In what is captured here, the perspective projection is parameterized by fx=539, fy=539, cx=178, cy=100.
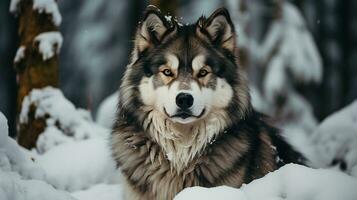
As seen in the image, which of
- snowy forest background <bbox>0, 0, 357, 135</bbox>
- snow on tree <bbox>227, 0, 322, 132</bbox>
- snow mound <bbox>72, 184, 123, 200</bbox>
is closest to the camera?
snow mound <bbox>72, 184, 123, 200</bbox>

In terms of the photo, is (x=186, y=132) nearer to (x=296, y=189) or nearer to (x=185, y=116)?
(x=185, y=116)

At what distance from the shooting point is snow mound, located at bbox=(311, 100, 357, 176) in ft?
21.7

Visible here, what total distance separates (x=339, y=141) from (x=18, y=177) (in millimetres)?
4913

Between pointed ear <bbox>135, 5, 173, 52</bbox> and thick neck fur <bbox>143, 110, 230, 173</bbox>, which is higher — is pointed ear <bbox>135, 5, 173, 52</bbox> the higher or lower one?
the higher one

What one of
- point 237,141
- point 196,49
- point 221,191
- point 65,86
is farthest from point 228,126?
point 65,86

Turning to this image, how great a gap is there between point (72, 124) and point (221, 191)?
14.5 feet

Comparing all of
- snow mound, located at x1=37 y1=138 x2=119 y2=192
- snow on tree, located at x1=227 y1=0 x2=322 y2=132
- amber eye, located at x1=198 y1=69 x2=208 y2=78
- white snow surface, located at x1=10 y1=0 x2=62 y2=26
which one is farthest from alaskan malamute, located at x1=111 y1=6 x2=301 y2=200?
snow on tree, located at x1=227 y1=0 x2=322 y2=132

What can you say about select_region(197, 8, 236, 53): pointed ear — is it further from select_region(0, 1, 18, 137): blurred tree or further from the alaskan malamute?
select_region(0, 1, 18, 137): blurred tree

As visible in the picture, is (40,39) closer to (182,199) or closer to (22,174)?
(22,174)

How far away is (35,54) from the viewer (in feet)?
22.7

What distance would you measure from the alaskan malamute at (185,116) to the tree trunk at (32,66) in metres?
2.21

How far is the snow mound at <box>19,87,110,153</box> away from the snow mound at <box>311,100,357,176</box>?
3133mm

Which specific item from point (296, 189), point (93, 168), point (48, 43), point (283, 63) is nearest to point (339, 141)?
point (93, 168)

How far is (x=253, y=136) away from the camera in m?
5.09
